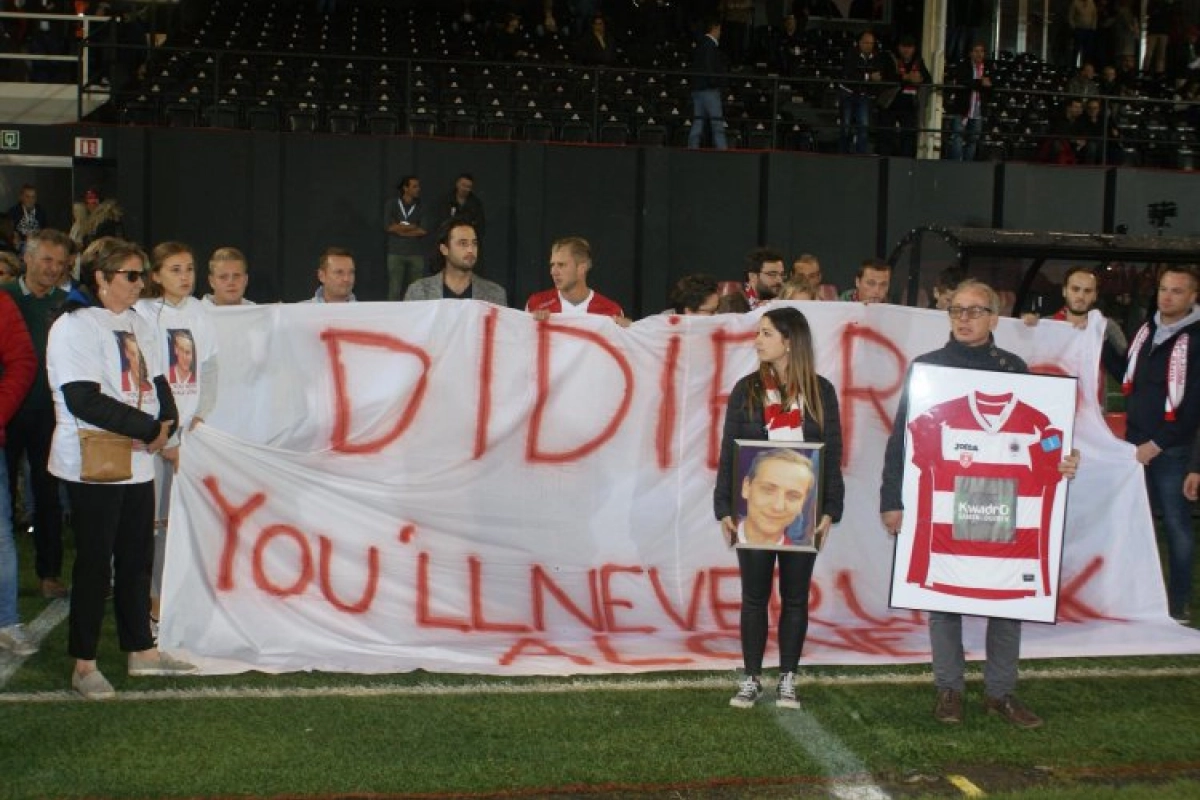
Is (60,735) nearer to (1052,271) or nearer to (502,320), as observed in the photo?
(502,320)

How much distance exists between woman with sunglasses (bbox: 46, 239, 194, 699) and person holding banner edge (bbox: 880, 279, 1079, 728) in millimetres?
3206

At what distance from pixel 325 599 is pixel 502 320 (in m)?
1.74

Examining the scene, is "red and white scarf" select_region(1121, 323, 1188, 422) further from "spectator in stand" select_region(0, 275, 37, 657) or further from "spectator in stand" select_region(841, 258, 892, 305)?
"spectator in stand" select_region(0, 275, 37, 657)

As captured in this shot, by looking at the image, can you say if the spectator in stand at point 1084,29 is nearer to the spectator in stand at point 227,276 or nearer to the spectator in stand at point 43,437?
the spectator in stand at point 227,276

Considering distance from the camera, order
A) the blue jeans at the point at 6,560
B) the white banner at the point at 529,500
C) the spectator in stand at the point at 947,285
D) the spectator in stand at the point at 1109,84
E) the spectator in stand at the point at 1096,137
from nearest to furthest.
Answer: the blue jeans at the point at 6,560
the white banner at the point at 529,500
the spectator in stand at the point at 947,285
the spectator in stand at the point at 1096,137
the spectator in stand at the point at 1109,84

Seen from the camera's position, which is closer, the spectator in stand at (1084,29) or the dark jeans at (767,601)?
the dark jeans at (767,601)

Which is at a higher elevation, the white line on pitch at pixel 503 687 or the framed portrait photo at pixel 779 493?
the framed portrait photo at pixel 779 493

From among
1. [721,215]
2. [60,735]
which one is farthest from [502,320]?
[721,215]

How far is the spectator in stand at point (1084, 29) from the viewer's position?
2844cm

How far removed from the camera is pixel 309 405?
7.70m

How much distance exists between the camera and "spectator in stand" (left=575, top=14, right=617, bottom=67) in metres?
21.8

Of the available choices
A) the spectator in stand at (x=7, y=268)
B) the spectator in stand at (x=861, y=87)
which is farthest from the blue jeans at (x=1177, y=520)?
the spectator in stand at (x=861, y=87)

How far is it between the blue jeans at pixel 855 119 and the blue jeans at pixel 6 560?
15.2 metres

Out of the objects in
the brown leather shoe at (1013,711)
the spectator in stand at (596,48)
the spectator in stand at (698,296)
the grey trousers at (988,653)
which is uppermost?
the spectator in stand at (596,48)
